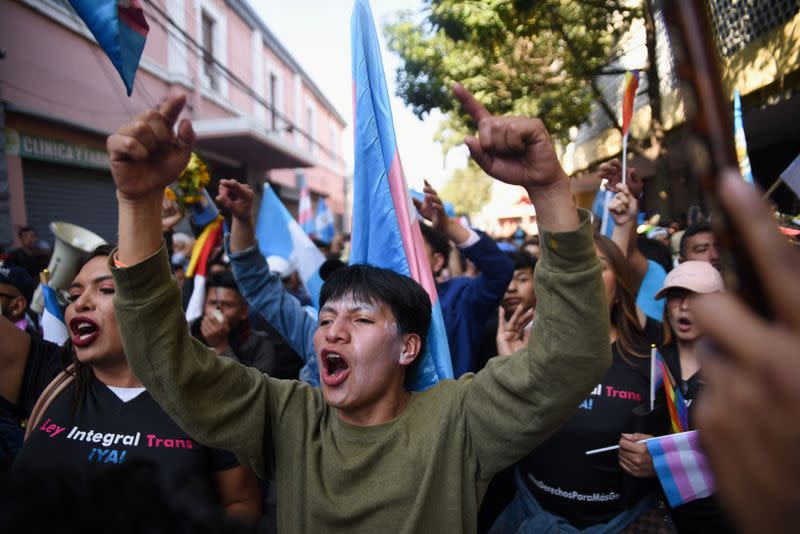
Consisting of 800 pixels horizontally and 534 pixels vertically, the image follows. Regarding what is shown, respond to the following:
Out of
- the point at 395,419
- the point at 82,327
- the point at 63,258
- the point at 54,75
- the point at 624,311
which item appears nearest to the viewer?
the point at 395,419

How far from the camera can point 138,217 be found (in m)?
1.17

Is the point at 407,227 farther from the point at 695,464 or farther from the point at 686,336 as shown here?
the point at 695,464

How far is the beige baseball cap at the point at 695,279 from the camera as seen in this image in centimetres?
196

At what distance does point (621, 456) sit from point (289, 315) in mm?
1565

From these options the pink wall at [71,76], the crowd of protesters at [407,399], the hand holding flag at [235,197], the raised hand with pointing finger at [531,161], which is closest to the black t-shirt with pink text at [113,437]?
the crowd of protesters at [407,399]

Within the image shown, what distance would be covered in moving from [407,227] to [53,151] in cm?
807

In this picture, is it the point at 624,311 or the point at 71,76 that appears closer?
the point at 624,311

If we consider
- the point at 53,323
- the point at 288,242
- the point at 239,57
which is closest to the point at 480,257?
the point at 288,242

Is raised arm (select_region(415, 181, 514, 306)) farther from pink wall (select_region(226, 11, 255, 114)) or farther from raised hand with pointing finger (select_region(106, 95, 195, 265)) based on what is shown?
pink wall (select_region(226, 11, 255, 114))

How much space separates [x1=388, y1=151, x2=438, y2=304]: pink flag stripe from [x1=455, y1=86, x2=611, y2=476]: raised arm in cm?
85

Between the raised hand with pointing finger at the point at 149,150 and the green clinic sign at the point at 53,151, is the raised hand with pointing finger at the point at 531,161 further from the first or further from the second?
the green clinic sign at the point at 53,151

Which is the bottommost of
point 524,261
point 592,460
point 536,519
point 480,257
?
point 536,519

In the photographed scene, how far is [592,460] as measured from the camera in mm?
1873

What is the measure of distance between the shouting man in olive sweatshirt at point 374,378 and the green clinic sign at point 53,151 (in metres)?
7.68
